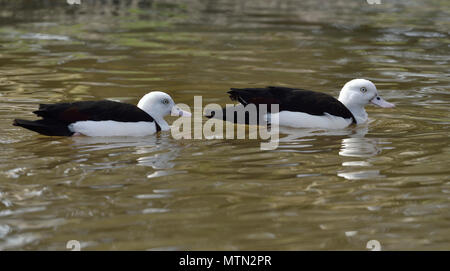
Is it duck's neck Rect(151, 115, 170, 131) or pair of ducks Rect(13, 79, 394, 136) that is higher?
pair of ducks Rect(13, 79, 394, 136)

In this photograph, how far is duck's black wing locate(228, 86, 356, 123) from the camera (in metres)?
10.3

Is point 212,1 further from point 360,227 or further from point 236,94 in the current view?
point 360,227

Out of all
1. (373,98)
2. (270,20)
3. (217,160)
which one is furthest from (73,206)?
(270,20)

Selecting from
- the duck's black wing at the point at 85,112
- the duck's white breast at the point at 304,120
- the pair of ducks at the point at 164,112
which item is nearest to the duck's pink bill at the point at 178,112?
the pair of ducks at the point at 164,112

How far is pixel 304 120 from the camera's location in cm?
1042

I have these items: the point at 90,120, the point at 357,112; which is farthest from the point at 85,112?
the point at 357,112

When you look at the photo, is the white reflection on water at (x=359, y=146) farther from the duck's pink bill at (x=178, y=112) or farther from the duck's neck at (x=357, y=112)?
the duck's pink bill at (x=178, y=112)

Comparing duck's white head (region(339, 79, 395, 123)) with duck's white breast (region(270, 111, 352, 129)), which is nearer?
duck's white breast (region(270, 111, 352, 129))

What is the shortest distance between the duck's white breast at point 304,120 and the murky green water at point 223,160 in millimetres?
168

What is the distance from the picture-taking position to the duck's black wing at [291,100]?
33.9 feet

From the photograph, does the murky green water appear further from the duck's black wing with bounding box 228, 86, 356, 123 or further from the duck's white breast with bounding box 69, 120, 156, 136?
the duck's black wing with bounding box 228, 86, 356, 123

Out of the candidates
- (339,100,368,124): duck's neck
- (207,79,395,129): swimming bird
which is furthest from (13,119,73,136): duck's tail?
(339,100,368,124): duck's neck
